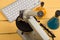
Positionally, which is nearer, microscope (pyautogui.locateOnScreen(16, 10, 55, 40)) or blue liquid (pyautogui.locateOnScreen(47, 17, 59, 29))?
microscope (pyautogui.locateOnScreen(16, 10, 55, 40))

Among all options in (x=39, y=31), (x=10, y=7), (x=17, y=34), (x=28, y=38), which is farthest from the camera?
(x=10, y=7)

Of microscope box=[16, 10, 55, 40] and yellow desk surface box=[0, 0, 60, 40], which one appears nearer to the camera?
microscope box=[16, 10, 55, 40]

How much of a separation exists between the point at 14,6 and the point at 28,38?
37cm

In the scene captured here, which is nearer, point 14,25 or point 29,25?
point 29,25

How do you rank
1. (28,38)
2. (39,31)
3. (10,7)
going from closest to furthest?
(39,31)
(28,38)
(10,7)

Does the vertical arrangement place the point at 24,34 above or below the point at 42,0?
below

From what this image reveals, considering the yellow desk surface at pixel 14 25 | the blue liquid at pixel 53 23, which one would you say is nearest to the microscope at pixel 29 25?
the yellow desk surface at pixel 14 25

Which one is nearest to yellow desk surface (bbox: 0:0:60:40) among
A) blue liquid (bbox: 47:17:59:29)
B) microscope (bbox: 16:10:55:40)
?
blue liquid (bbox: 47:17:59:29)

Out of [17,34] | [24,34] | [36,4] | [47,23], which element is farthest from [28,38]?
[36,4]

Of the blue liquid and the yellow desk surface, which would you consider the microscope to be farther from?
the blue liquid

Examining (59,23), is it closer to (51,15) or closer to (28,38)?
(51,15)

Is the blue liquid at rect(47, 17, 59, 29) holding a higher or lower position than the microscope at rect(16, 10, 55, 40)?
lower

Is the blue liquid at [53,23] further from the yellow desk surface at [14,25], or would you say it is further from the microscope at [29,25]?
the microscope at [29,25]

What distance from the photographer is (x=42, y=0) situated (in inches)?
57.8
